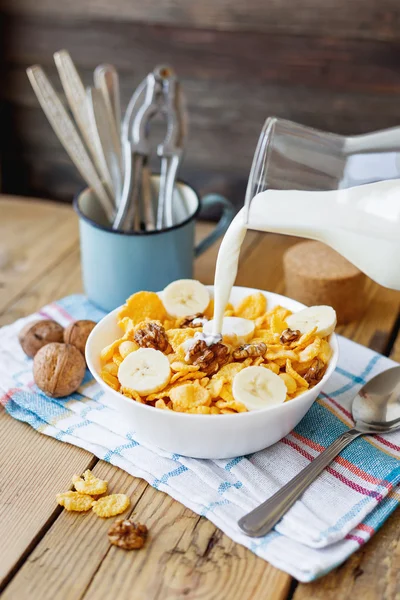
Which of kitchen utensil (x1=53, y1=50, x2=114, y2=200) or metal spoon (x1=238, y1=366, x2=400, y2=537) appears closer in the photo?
metal spoon (x1=238, y1=366, x2=400, y2=537)

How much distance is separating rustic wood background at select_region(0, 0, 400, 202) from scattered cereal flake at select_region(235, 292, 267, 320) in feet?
2.21

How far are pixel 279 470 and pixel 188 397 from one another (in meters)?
0.14

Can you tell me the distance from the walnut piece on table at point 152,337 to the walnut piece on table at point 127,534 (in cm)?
22

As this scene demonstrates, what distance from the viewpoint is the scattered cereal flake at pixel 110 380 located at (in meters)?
0.90

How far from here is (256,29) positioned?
61.1 inches

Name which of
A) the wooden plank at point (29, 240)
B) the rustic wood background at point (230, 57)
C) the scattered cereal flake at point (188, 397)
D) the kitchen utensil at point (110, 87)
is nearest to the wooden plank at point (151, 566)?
the scattered cereal flake at point (188, 397)

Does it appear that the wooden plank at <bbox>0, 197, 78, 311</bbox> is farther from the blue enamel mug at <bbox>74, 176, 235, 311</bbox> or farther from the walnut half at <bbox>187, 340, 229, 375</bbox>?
the walnut half at <bbox>187, 340, 229, 375</bbox>

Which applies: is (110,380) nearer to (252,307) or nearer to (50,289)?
(252,307)

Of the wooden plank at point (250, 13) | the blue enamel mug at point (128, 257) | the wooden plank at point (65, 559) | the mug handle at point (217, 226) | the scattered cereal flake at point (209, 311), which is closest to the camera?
the wooden plank at point (65, 559)

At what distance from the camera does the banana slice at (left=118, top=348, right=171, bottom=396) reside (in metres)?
0.87

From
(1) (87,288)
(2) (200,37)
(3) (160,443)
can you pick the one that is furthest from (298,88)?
(3) (160,443)

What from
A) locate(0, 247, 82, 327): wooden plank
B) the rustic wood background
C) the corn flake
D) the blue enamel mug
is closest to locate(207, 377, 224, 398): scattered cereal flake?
the corn flake

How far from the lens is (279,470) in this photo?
0.88 metres

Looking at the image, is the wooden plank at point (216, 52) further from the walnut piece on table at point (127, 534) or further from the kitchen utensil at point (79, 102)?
the walnut piece on table at point (127, 534)
